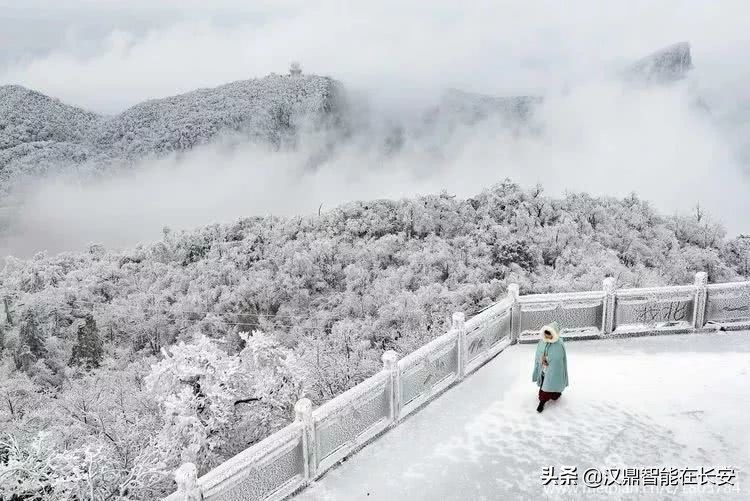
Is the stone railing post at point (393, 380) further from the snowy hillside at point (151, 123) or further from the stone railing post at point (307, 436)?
the snowy hillside at point (151, 123)

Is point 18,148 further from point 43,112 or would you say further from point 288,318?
point 288,318

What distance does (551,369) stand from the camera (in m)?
7.57

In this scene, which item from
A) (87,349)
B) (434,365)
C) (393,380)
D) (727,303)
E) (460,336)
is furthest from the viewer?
(87,349)

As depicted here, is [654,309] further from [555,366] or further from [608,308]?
[555,366]

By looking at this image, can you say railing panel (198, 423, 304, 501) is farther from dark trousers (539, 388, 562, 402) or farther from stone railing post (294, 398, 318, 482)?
dark trousers (539, 388, 562, 402)

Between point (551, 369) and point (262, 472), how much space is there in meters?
3.84

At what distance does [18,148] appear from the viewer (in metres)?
97.2

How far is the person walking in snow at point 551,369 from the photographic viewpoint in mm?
7555

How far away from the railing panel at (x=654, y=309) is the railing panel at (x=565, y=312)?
38 cm

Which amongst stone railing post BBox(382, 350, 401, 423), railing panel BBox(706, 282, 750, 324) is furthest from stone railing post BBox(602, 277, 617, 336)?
stone railing post BBox(382, 350, 401, 423)

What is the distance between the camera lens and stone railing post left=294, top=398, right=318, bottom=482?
21.0 feet

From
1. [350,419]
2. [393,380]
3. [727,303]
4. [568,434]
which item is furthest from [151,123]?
[568,434]

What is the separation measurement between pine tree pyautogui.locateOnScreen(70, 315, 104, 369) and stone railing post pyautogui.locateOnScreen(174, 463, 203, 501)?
4267 cm

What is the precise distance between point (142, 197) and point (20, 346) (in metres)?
62.6
